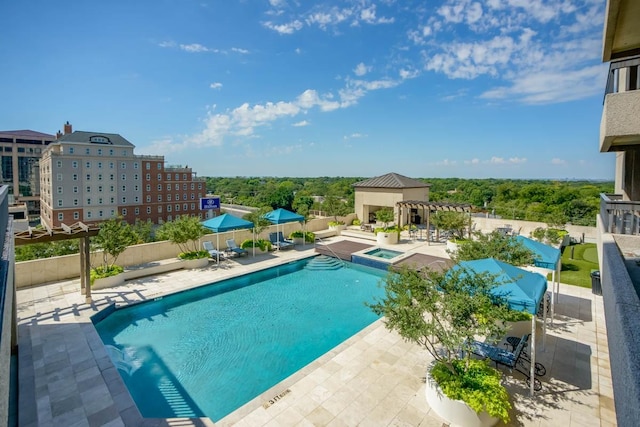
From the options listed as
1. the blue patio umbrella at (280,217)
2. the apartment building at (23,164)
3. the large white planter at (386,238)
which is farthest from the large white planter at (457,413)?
the apartment building at (23,164)

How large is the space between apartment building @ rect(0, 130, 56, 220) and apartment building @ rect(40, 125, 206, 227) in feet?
59.5

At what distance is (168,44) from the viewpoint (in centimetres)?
1471

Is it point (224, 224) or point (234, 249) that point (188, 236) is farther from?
point (234, 249)

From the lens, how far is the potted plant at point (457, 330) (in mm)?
5270

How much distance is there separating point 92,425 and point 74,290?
7.93 meters

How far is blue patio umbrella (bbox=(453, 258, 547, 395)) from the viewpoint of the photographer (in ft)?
19.9

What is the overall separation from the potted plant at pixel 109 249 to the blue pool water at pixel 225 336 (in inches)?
95.1

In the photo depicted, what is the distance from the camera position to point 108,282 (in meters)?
12.1

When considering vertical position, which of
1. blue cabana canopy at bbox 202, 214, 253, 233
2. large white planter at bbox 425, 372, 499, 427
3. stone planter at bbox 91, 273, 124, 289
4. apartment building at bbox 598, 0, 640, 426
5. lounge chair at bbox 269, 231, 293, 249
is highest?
apartment building at bbox 598, 0, 640, 426

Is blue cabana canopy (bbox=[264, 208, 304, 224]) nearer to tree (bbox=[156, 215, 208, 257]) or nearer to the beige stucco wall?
the beige stucco wall

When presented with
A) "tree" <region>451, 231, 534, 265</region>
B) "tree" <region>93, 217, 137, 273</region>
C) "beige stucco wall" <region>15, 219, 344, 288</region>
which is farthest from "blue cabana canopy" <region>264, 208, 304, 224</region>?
"tree" <region>451, 231, 534, 265</region>

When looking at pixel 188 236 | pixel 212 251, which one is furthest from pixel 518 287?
pixel 212 251

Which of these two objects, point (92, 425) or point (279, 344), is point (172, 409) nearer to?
point (92, 425)

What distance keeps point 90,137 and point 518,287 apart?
58.7 meters
